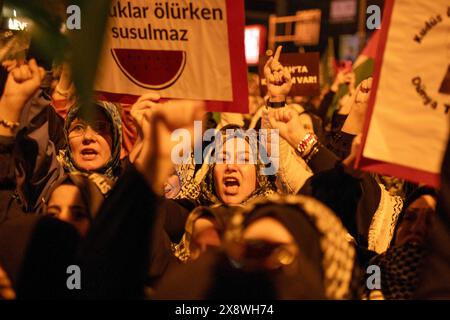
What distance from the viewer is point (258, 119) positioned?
181 inches

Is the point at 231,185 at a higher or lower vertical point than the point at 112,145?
lower

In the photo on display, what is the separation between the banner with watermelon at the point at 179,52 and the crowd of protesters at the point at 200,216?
0.18 meters

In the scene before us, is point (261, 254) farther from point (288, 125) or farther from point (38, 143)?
point (38, 143)

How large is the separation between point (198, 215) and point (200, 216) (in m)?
0.01

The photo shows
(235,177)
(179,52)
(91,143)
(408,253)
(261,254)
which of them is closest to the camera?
(261,254)

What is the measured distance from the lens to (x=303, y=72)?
511 centimetres

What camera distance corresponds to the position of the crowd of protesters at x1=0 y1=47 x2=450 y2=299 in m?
1.78

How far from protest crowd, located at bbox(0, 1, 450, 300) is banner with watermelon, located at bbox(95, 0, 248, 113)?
0.11 meters

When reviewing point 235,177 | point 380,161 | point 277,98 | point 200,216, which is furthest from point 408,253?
point 277,98

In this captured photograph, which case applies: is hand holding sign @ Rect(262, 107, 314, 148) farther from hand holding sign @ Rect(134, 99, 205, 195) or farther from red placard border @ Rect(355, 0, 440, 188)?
hand holding sign @ Rect(134, 99, 205, 195)

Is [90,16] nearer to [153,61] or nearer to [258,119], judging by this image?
[153,61]

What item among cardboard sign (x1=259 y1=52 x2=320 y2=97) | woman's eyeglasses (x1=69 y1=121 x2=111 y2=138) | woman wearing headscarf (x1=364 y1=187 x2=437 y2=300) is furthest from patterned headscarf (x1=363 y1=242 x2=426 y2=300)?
cardboard sign (x1=259 y1=52 x2=320 y2=97)

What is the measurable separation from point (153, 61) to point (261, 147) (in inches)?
27.3

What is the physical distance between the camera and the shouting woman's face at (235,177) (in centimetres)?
299
